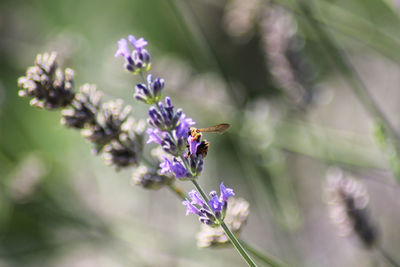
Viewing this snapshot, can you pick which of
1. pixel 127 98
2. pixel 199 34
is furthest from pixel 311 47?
pixel 199 34

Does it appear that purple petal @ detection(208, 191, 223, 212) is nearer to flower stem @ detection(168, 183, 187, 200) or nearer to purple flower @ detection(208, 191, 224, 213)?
purple flower @ detection(208, 191, 224, 213)

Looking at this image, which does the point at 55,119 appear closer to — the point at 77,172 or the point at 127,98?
the point at 77,172

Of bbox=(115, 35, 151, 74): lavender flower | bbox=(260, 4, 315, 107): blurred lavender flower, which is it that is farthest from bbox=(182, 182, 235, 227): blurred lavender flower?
bbox=(260, 4, 315, 107): blurred lavender flower

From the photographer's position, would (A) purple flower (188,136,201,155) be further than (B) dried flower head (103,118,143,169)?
No

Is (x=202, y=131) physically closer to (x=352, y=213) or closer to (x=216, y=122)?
A: (x=352, y=213)

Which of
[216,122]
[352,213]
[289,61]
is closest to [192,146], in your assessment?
[352,213]
